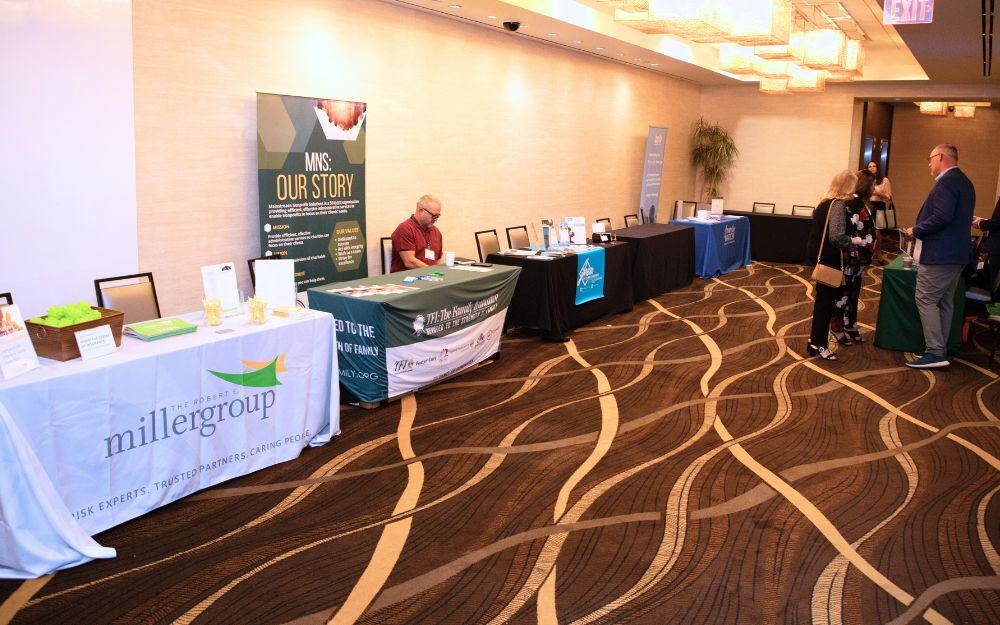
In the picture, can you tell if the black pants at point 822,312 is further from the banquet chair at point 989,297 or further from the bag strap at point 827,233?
the banquet chair at point 989,297

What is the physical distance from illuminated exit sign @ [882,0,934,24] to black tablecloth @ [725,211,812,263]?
21.9 feet

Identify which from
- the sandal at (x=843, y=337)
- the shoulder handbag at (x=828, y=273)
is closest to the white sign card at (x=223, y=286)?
the shoulder handbag at (x=828, y=273)

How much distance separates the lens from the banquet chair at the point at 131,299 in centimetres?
442

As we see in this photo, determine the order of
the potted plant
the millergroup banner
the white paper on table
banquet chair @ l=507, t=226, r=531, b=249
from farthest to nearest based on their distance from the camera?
1. the potted plant
2. banquet chair @ l=507, t=226, r=531, b=249
3. the millergroup banner
4. the white paper on table

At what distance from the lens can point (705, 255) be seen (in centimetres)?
1072

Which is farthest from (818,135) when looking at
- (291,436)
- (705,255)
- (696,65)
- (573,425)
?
(291,436)

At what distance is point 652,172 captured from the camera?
41.3 feet

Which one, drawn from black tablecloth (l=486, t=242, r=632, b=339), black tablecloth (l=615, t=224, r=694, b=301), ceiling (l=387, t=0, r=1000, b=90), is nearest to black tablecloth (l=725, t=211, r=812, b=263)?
ceiling (l=387, t=0, r=1000, b=90)

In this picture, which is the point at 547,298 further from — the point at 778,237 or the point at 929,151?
the point at 929,151

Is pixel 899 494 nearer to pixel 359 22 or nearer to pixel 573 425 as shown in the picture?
pixel 573 425

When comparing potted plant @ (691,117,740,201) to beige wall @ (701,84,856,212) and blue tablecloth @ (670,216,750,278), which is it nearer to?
beige wall @ (701,84,856,212)

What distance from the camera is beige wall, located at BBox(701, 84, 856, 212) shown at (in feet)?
46.6

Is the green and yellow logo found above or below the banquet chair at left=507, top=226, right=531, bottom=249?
below

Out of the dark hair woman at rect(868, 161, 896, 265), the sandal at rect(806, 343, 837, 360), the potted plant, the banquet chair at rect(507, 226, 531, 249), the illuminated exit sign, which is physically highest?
the illuminated exit sign
